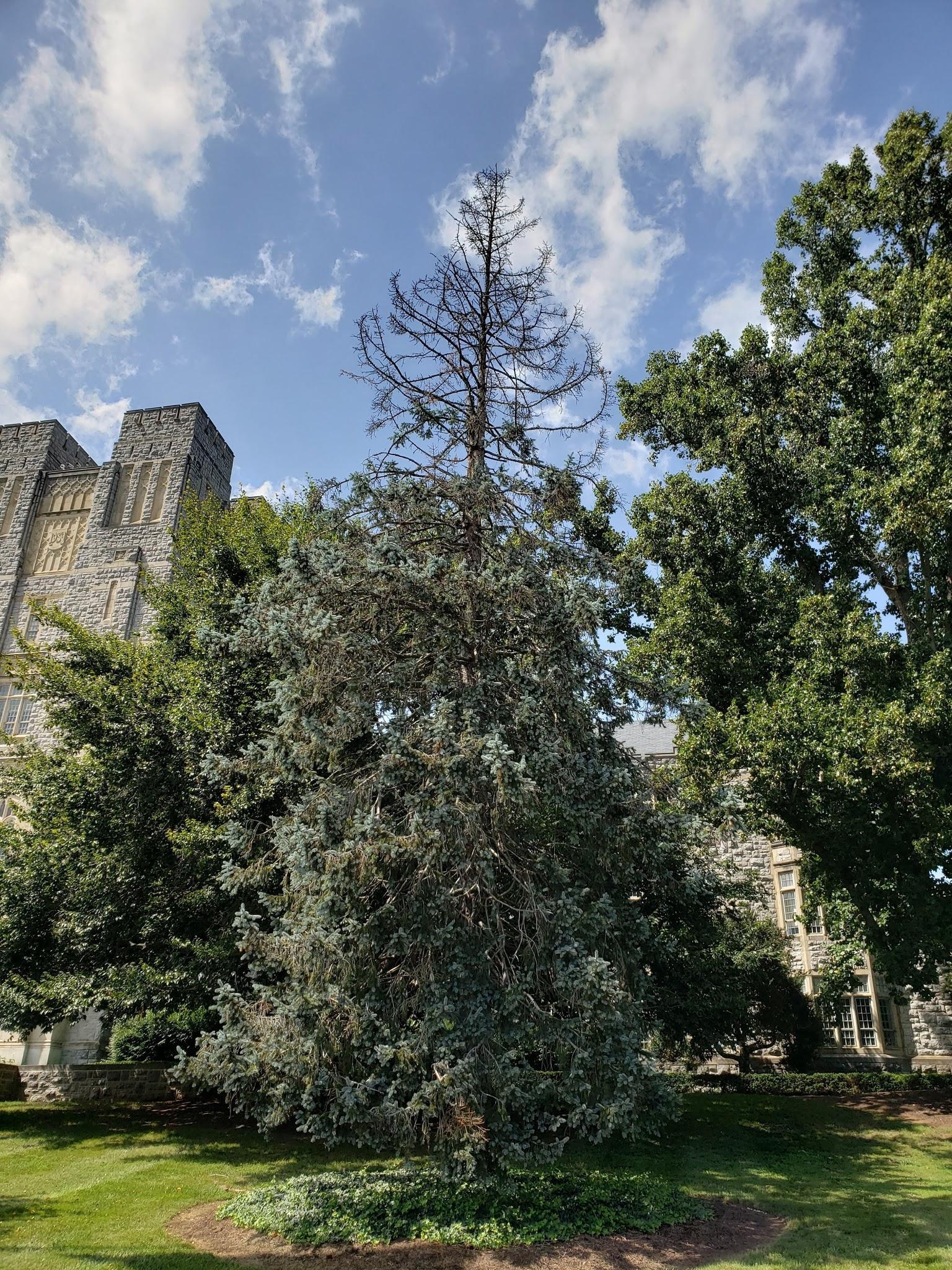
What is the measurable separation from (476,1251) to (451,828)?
4077 mm

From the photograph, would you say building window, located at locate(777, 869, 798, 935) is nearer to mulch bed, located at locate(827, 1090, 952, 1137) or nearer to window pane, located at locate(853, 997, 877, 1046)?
window pane, located at locate(853, 997, 877, 1046)

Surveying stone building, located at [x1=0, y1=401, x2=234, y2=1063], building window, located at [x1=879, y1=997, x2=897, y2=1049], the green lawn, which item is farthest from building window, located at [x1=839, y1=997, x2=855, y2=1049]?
stone building, located at [x1=0, y1=401, x2=234, y2=1063]

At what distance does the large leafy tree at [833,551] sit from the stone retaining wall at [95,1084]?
1475cm

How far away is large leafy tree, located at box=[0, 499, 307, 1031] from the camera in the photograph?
1254 cm

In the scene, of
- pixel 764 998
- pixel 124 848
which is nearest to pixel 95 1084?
pixel 124 848

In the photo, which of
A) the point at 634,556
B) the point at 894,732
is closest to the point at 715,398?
the point at 634,556

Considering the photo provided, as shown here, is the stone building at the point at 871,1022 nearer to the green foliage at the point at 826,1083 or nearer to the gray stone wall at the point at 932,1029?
the gray stone wall at the point at 932,1029

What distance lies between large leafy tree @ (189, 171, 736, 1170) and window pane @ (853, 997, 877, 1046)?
15398 millimetres

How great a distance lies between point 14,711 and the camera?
2528 centimetres

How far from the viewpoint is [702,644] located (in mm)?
13578

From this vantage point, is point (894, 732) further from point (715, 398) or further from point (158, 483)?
point (158, 483)

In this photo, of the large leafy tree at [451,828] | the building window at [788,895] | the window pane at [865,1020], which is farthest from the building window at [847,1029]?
the large leafy tree at [451,828]

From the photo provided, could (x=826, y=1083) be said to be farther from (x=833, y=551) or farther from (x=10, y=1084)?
(x=10, y=1084)

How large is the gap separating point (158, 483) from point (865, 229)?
22688mm
